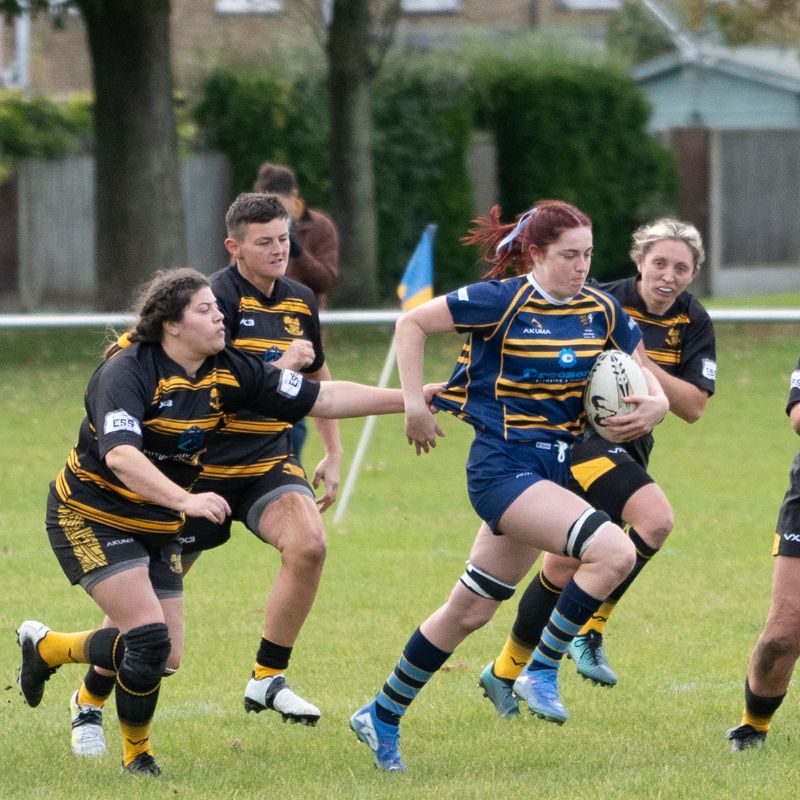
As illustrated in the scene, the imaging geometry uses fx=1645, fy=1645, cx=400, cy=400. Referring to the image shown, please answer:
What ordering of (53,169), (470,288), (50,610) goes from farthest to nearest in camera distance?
(53,169), (50,610), (470,288)

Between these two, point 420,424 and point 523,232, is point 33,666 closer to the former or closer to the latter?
point 420,424

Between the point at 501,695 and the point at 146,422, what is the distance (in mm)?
1921

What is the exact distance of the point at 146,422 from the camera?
558cm

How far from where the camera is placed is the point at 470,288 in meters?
5.88

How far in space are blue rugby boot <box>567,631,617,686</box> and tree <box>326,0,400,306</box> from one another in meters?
15.1

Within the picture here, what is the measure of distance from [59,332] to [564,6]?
30710mm

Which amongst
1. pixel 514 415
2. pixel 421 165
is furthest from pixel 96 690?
pixel 421 165

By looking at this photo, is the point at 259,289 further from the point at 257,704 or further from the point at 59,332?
the point at 59,332

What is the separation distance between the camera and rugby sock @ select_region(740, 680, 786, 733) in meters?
5.73

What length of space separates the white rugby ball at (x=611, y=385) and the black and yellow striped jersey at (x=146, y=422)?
1.23 metres

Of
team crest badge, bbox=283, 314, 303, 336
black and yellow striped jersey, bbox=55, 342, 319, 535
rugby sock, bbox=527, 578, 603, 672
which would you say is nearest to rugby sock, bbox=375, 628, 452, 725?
rugby sock, bbox=527, 578, 603, 672

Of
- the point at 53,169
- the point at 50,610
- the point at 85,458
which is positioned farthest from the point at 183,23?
the point at 85,458

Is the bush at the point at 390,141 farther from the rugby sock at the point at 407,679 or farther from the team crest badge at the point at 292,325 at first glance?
the rugby sock at the point at 407,679

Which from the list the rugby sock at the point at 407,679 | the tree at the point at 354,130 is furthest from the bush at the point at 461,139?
the rugby sock at the point at 407,679
